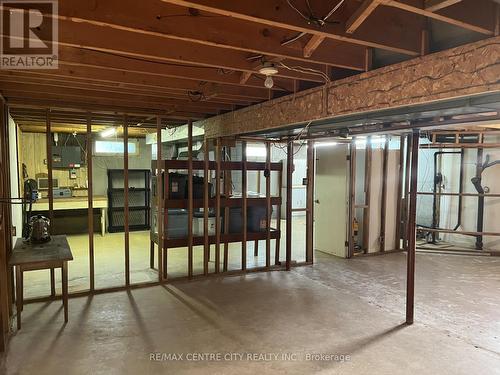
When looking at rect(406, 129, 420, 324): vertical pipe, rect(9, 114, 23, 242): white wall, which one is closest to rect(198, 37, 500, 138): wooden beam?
rect(406, 129, 420, 324): vertical pipe

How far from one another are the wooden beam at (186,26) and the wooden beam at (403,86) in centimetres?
33

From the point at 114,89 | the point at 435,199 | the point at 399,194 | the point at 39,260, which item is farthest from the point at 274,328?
the point at 435,199

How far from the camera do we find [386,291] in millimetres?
4219

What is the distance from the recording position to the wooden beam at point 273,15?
1.60m

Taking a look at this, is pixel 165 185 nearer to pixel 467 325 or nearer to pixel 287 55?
pixel 287 55

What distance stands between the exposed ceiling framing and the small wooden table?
156 centimetres

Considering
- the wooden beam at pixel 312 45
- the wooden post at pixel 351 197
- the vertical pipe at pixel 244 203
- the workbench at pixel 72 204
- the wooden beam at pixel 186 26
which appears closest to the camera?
the wooden beam at pixel 186 26

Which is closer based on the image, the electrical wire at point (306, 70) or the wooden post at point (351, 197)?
the electrical wire at point (306, 70)

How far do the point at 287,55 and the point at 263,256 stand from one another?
4.17 meters

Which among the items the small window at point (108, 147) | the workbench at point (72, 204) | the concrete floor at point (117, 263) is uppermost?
the small window at point (108, 147)

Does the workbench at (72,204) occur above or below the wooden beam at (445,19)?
below

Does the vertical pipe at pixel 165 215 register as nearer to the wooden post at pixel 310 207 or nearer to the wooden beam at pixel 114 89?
the wooden beam at pixel 114 89

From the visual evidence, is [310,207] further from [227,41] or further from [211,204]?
[227,41]

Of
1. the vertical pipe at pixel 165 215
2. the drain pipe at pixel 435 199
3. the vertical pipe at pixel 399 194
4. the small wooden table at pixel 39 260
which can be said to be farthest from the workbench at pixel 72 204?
the drain pipe at pixel 435 199
